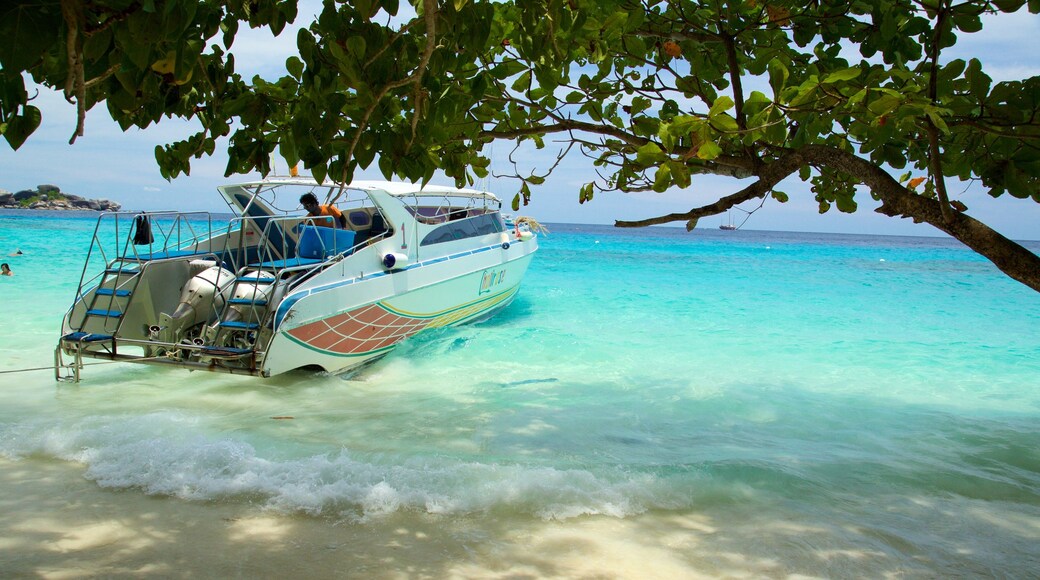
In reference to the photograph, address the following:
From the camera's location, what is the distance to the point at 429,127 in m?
2.50

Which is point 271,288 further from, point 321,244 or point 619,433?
point 619,433

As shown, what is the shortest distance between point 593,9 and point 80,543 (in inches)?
143

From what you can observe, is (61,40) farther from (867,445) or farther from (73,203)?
(73,203)

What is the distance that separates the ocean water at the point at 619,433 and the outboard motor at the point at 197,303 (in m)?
0.76

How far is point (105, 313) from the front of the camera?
6.24m

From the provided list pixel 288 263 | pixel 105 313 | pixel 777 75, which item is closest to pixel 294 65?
pixel 777 75

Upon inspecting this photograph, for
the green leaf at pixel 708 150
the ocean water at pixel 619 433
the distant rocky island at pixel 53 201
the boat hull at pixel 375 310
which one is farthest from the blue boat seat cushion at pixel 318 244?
the distant rocky island at pixel 53 201

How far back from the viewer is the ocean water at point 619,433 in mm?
4297

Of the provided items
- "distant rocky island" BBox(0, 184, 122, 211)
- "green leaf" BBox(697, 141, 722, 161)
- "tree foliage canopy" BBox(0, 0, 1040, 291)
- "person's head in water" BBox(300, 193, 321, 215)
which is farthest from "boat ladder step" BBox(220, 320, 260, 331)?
"distant rocky island" BBox(0, 184, 122, 211)

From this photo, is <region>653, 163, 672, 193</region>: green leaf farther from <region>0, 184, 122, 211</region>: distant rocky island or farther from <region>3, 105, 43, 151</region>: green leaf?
<region>0, 184, 122, 211</region>: distant rocky island

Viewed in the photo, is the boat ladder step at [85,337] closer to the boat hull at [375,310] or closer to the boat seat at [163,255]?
the boat seat at [163,255]

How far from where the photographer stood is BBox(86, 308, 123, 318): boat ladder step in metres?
6.20

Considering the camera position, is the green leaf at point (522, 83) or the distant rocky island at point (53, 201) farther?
the distant rocky island at point (53, 201)

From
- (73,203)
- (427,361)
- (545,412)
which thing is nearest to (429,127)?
(545,412)
